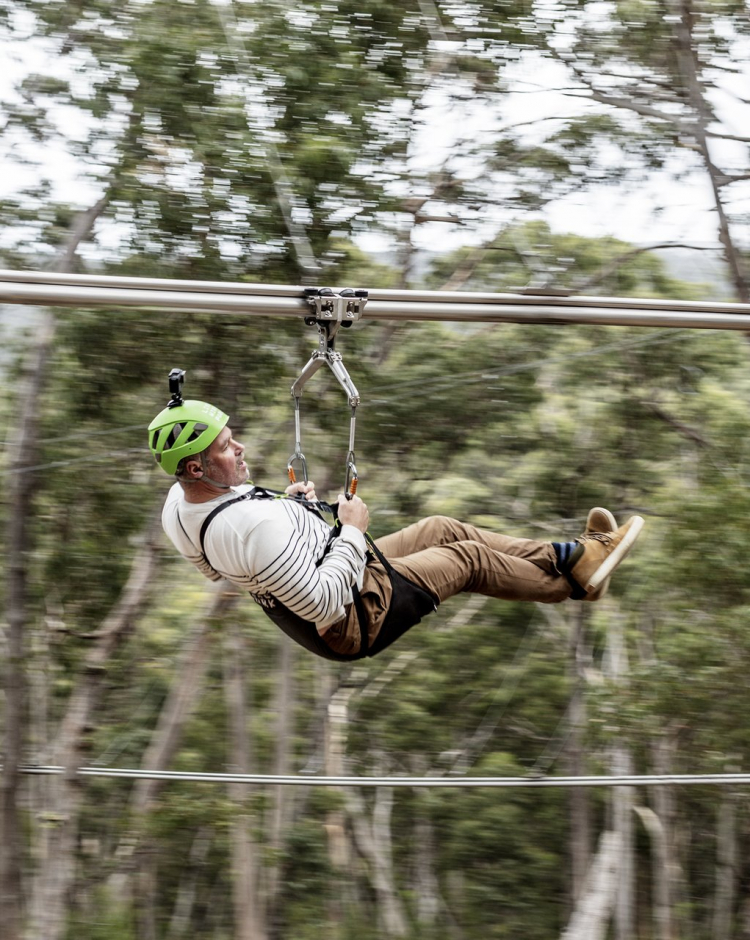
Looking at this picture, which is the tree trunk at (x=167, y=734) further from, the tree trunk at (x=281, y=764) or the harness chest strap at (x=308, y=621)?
the harness chest strap at (x=308, y=621)

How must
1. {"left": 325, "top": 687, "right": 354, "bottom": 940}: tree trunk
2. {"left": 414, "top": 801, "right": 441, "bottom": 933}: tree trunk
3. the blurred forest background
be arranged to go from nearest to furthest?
the blurred forest background → {"left": 325, "top": 687, "right": 354, "bottom": 940}: tree trunk → {"left": 414, "top": 801, "right": 441, "bottom": 933}: tree trunk

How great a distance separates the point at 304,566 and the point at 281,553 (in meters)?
0.05

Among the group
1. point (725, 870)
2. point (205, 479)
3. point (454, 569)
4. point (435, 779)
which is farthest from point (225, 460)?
point (725, 870)

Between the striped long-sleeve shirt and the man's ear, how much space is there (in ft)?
0.23

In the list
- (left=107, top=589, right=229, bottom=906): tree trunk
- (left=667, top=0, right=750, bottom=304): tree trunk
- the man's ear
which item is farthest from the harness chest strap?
(left=667, top=0, right=750, bottom=304): tree trunk

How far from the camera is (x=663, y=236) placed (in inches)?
230

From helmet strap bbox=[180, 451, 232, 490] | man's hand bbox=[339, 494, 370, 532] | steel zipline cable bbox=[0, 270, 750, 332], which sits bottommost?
man's hand bbox=[339, 494, 370, 532]

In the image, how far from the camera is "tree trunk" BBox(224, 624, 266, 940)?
20.2 ft

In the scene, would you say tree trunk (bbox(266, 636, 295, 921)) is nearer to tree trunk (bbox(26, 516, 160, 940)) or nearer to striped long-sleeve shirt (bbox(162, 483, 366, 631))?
tree trunk (bbox(26, 516, 160, 940))

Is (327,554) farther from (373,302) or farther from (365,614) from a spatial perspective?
(373,302)

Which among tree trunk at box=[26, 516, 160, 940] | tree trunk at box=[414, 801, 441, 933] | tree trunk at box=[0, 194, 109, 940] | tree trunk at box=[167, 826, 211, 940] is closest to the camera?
tree trunk at box=[0, 194, 109, 940]

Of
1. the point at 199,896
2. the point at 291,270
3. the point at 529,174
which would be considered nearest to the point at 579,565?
the point at 291,270

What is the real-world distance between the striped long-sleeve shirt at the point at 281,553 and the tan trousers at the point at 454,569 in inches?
2.8

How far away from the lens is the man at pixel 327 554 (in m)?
1.91
